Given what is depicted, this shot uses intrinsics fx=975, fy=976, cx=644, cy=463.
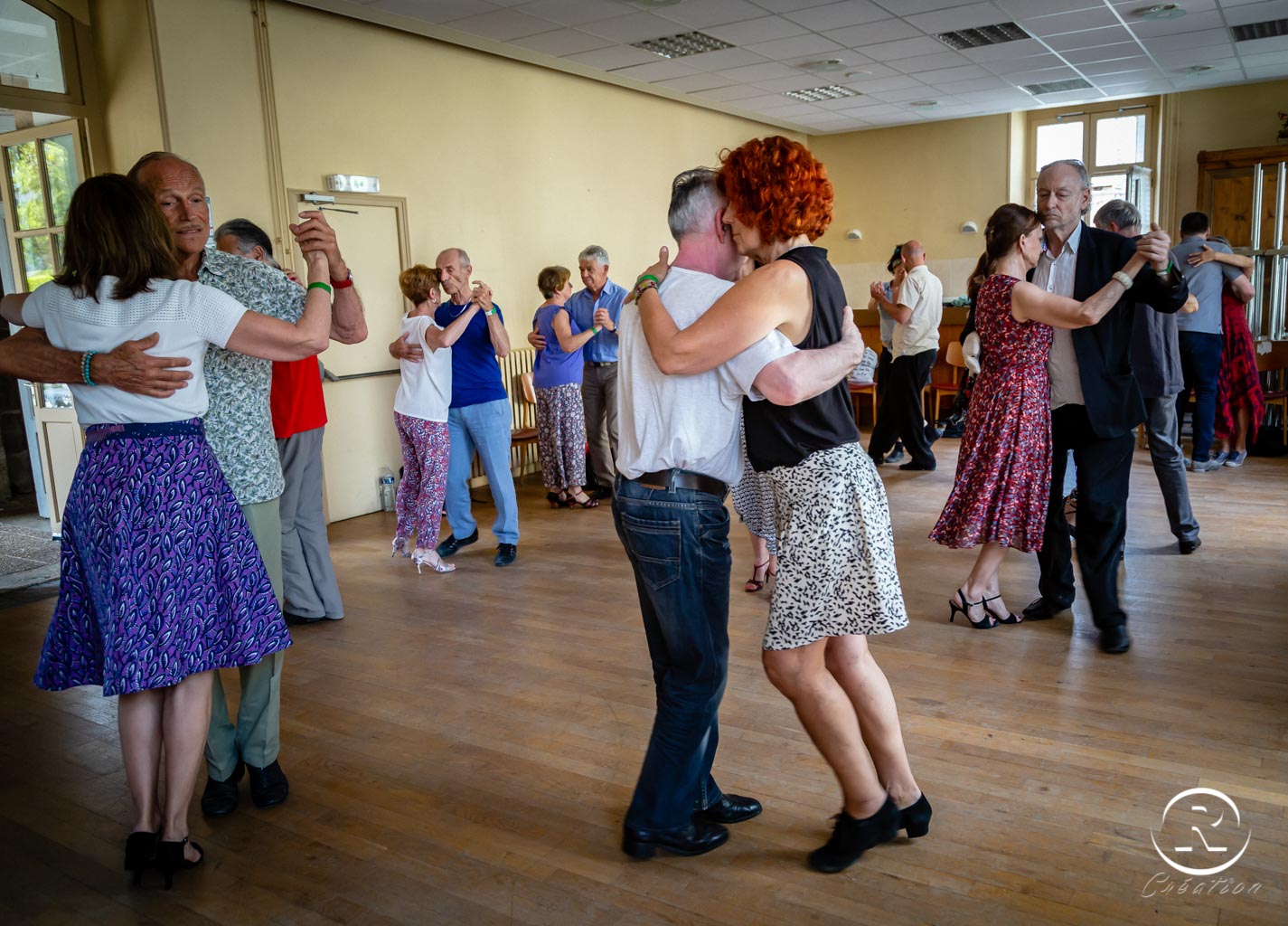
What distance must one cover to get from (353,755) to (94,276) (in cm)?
159

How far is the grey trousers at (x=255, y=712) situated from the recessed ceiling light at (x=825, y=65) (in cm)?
724

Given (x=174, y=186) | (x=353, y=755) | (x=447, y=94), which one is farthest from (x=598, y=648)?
(x=447, y=94)

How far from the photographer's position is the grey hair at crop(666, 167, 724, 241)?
2.08 meters

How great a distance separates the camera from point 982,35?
7926 mm

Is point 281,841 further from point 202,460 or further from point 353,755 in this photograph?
point 202,460

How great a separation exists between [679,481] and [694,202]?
60 cm

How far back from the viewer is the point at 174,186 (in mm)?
2400

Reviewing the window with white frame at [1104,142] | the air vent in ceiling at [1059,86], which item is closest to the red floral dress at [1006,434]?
the air vent in ceiling at [1059,86]

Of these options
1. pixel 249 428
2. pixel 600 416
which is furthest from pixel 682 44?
pixel 249 428

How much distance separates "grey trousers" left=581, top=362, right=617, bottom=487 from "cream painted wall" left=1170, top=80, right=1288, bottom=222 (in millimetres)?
7302

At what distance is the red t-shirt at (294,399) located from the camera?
4.04m

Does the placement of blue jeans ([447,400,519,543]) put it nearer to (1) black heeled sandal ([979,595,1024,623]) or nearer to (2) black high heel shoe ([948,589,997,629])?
(2) black high heel shoe ([948,589,997,629])

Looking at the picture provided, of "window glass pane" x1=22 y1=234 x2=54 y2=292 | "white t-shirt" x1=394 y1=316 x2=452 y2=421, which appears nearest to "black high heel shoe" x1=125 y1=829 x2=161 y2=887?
"white t-shirt" x1=394 y1=316 x2=452 y2=421

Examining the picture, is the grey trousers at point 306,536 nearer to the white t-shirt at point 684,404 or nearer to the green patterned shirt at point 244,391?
the green patterned shirt at point 244,391
